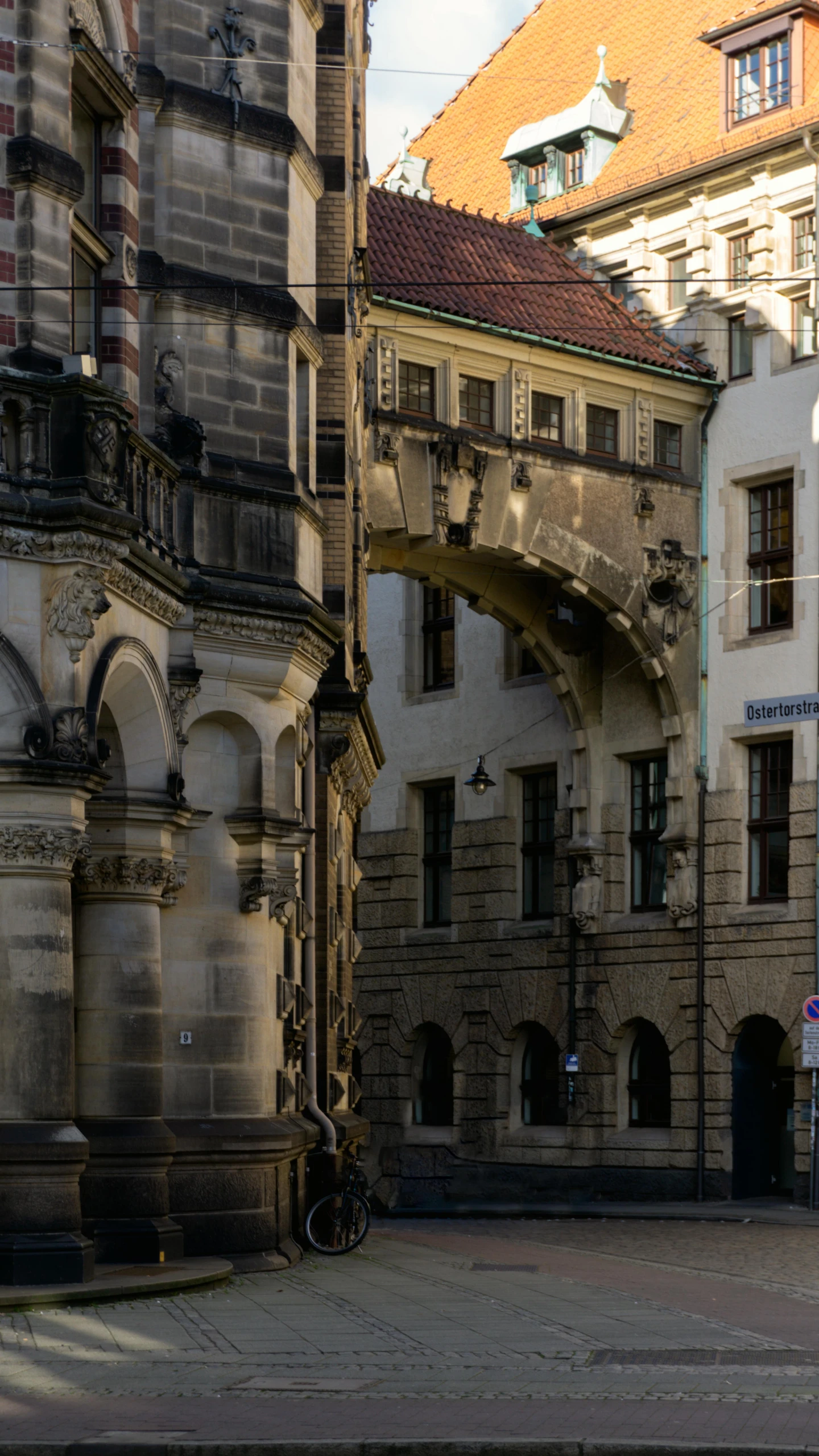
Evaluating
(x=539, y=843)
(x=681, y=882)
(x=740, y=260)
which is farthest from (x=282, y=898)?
(x=539, y=843)

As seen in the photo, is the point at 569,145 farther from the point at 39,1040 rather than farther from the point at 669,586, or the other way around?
the point at 39,1040

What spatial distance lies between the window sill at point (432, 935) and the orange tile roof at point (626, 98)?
42.1 feet

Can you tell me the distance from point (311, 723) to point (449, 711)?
1987 cm

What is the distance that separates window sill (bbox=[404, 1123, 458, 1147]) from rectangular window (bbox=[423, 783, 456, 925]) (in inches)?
147

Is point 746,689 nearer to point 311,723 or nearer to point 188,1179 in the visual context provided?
point 311,723

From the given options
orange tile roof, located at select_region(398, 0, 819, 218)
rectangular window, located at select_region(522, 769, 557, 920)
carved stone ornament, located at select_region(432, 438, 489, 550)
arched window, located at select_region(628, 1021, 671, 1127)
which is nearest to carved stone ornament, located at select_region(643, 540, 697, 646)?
carved stone ornament, located at select_region(432, 438, 489, 550)

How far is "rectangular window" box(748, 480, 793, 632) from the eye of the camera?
37.1 metres

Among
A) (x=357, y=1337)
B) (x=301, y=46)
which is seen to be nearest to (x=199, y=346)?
(x=301, y=46)

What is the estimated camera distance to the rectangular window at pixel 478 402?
117 ft

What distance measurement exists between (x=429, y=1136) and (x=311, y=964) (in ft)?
65.6

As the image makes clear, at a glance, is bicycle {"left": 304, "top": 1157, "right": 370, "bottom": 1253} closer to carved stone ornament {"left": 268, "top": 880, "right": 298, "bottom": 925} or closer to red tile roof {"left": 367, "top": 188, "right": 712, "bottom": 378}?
carved stone ornament {"left": 268, "top": 880, "right": 298, "bottom": 925}

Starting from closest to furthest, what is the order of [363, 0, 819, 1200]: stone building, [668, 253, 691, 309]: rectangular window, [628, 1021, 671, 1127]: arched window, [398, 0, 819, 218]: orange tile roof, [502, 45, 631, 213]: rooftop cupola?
[363, 0, 819, 1200]: stone building
[628, 1021, 671, 1127]: arched window
[668, 253, 691, 309]: rectangular window
[398, 0, 819, 218]: orange tile roof
[502, 45, 631, 213]: rooftop cupola

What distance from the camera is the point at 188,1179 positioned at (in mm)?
18766

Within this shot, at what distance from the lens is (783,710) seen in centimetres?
3444
